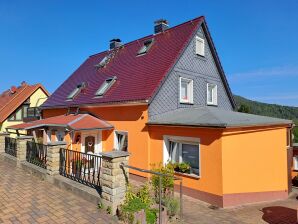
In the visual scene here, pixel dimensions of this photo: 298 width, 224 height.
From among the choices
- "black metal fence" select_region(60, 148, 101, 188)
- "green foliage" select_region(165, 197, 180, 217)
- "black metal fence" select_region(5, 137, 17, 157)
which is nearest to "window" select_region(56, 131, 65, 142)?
"black metal fence" select_region(5, 137, 17, 157)

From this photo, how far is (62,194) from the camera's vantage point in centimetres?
895

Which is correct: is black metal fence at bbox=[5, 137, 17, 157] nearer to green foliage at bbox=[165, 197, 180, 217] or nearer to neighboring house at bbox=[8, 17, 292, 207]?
neighboring house at bbox=[8, 17, 292, 207]

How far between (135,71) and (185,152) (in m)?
6.34

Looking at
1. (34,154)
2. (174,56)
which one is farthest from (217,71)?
(34,154)

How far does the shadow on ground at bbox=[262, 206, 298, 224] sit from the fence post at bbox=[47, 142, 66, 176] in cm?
805

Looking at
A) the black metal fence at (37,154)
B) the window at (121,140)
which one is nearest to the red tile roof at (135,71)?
the window at (121,140)

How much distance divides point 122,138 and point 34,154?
4578mm

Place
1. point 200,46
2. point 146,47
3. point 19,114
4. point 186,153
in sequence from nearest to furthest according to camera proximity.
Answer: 1. point 186,153
2. point 200,46
3. point 146,47
4. point 19,114

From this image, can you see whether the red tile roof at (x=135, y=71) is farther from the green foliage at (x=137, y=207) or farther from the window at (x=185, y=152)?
the green foliage at (x=137, y=207)

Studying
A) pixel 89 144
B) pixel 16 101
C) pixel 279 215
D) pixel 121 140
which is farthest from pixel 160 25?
pixel 16 101

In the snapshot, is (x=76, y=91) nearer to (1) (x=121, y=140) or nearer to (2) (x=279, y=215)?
(1) (x=121, y=140)

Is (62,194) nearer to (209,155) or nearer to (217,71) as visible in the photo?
(209,155)

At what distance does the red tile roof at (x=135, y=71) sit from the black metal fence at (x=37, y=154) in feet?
13.7

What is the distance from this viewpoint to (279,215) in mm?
9008
